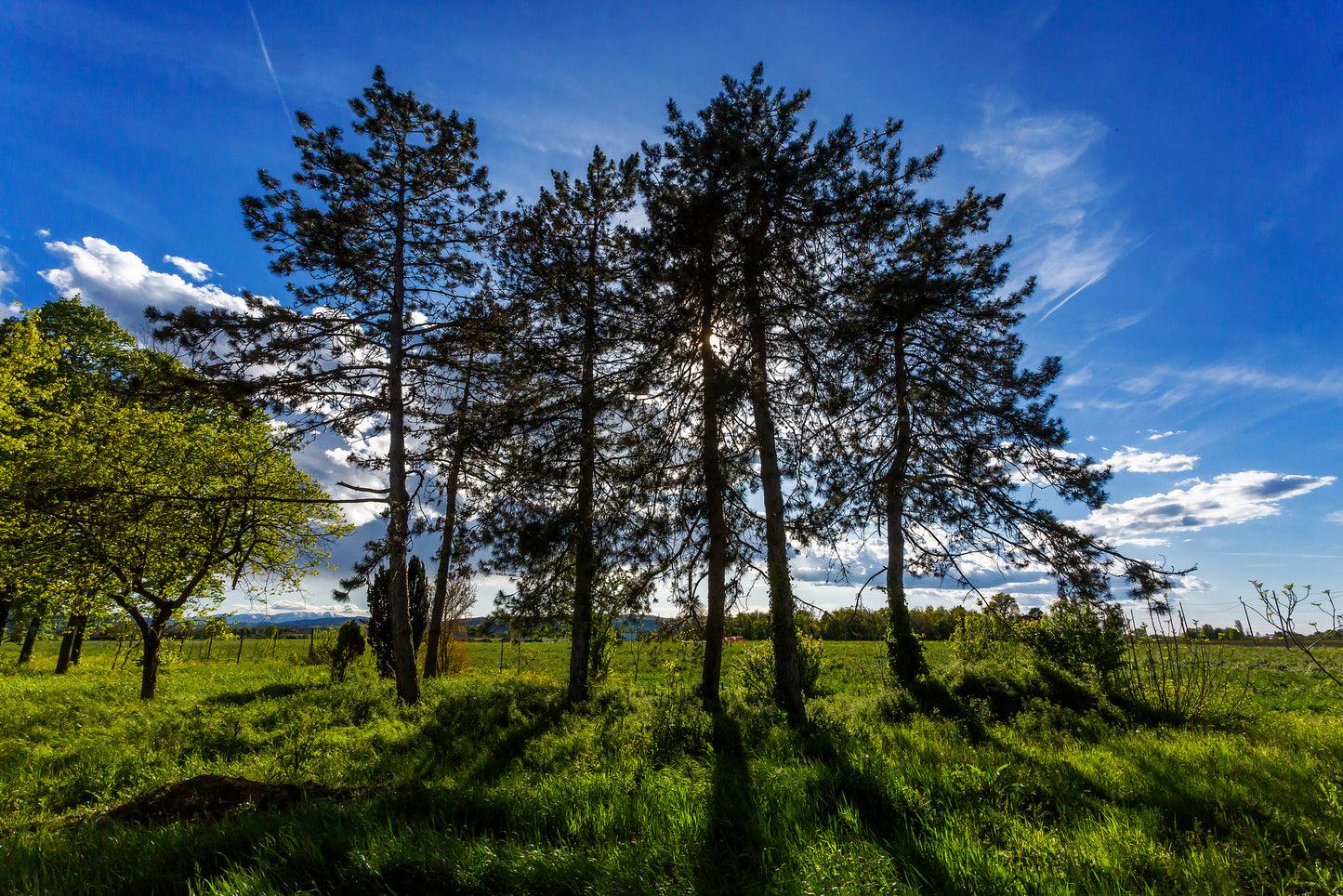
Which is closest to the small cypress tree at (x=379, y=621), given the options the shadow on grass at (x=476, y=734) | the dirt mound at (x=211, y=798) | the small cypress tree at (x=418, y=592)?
the small cypress tree at (x=418, y=592)

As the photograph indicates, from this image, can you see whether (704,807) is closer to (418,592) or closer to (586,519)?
(586,519)

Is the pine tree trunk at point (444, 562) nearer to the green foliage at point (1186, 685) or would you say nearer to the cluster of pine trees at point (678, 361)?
the cluster of pine trees at point (678, 361)

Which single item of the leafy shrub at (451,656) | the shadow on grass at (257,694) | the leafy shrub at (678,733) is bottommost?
the leafy shrub at (451,656)

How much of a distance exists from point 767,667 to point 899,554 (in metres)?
4.45

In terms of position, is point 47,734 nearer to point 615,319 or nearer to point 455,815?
point 455,815

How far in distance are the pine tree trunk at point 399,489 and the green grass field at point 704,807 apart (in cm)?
220

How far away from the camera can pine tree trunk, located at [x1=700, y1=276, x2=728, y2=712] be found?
9.27 meters

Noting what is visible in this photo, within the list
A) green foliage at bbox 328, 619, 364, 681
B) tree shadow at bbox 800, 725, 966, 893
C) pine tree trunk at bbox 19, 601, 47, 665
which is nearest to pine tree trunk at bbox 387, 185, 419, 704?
tree shadow at bbox 800, 725, 966, 893

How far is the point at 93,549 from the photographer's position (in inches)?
468

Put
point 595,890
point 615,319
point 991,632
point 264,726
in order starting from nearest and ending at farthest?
point 595,890
point 264,726
point 615,319
point 991,632

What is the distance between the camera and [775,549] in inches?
342

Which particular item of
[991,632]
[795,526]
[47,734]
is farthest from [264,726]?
[991,632]

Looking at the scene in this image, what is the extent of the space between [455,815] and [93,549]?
13954mm

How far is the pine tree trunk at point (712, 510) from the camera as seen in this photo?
9.27 m
